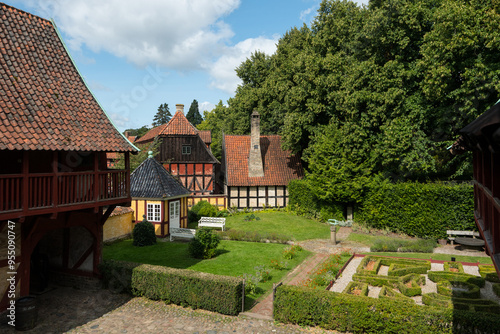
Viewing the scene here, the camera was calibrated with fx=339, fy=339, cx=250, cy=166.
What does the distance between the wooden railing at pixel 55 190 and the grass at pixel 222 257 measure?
207 inches

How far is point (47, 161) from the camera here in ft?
38.0

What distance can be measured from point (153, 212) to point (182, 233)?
7.61 feet

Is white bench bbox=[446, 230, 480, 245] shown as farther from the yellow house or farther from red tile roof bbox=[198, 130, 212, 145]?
red tile roof bbox=[198, 130, 212, 145]

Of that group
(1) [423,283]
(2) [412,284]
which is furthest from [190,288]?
(1) [423,283]

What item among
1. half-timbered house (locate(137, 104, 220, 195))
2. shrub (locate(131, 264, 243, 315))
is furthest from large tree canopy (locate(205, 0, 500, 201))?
shrub (locate(131, 264, 243, 315))

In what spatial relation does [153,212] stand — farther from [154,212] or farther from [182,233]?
[182,233]

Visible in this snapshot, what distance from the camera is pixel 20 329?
32.0 feet

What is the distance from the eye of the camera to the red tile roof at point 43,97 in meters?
9.94

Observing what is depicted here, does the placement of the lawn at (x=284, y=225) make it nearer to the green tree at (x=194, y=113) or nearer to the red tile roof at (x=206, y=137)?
the red tile roof at (x=206, y=137)

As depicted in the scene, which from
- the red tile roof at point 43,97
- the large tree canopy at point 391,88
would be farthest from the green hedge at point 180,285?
the large tree canopy at point 391,88

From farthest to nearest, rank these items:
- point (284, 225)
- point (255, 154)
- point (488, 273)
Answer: point (255, 154) → point (284, 225) → point (488, 273)

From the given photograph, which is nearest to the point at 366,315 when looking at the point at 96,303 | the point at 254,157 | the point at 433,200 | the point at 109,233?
the point at 96,303

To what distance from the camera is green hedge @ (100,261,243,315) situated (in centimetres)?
1109

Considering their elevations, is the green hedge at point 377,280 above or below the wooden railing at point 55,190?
below
